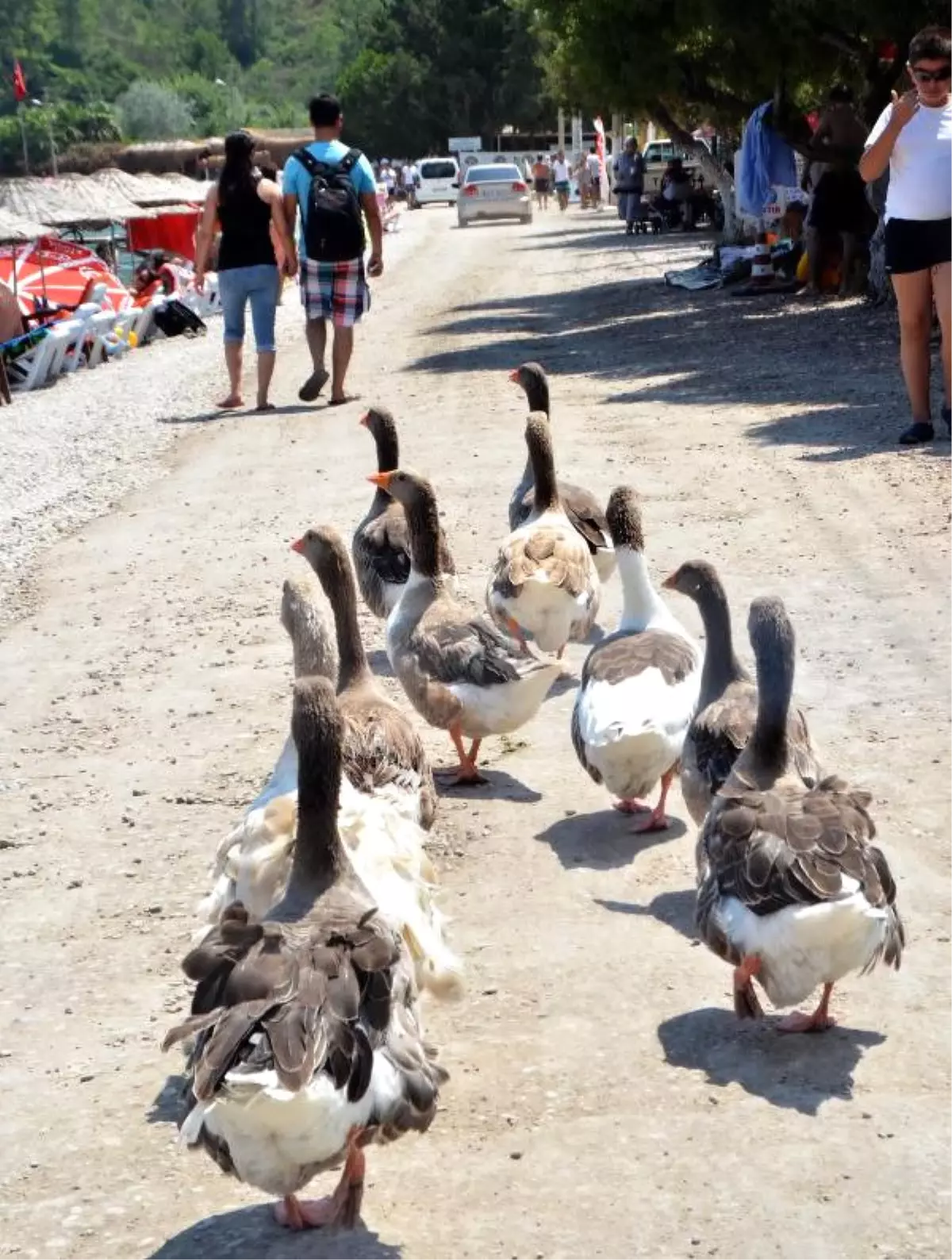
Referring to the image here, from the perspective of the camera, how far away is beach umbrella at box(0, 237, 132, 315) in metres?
29.0

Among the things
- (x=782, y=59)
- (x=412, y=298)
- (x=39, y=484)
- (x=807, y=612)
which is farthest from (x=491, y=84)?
(x=807, y=612)

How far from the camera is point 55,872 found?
20.9 ft

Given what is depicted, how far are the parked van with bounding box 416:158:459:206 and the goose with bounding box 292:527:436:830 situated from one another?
236ft

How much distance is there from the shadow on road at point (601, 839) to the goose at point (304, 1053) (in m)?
1.86

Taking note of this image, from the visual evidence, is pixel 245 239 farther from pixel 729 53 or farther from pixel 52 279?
pixel 52 279

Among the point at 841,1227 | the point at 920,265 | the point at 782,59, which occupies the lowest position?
the point at 841,1227

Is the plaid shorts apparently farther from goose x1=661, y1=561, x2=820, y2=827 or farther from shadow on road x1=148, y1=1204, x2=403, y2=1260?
shadow on road x1=148, y1=1204, x2=403, y2=1260

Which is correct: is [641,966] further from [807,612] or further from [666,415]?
[666,415]

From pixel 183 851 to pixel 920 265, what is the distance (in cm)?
713

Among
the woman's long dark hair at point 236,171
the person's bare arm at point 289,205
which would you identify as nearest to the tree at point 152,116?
the woman's long dark hair at point 236,171

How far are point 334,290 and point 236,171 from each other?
1307 millimetres

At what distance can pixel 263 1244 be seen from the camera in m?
4.06

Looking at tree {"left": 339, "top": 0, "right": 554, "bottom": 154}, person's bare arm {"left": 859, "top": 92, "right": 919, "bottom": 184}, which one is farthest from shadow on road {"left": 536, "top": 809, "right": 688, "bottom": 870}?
tree {"left": 339, "top": 0, "right": 554, "bottom": 154}

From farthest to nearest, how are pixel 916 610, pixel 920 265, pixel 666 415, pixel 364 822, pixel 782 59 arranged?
pixel 782 59, pixel 666 415, pixel 920 265, pixel 916 610, pixel 364 822
